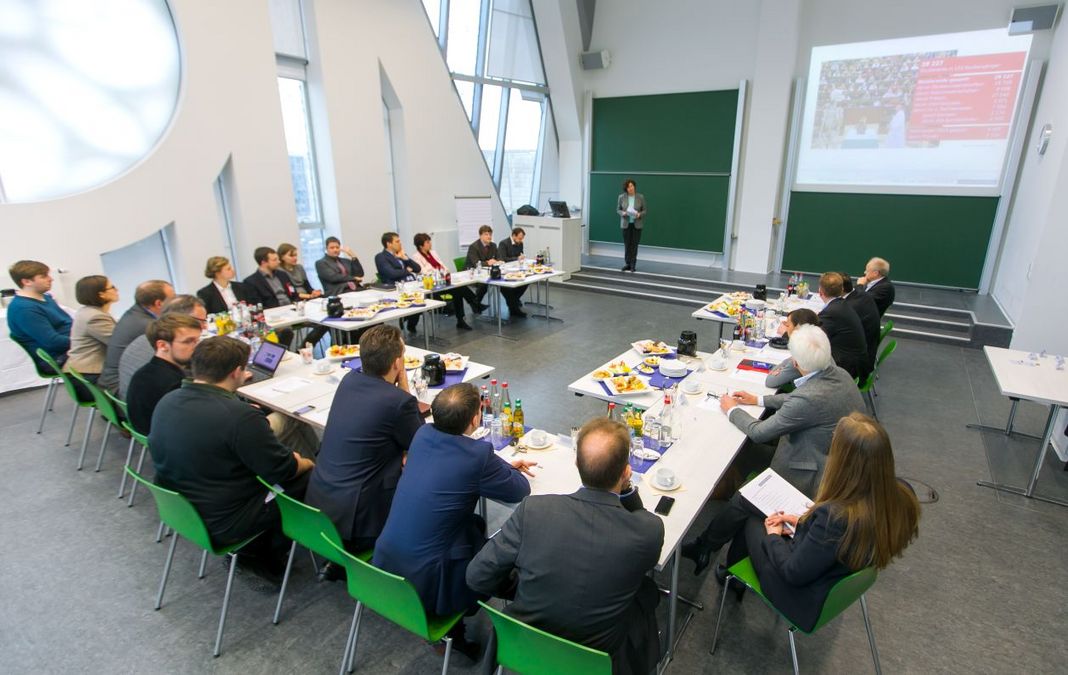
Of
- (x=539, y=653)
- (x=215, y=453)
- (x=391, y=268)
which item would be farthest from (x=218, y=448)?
(x=391, y=268)

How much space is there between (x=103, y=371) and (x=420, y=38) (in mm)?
7656

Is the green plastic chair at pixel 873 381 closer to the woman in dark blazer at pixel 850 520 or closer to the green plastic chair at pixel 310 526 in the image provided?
the woman in dark blazer at pixel 850 520

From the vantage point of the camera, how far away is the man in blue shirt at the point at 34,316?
4.62 m

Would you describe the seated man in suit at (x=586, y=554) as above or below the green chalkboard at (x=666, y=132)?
below

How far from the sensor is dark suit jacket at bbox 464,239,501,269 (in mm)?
8602

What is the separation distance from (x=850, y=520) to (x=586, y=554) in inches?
40.2

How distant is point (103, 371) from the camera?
405cm

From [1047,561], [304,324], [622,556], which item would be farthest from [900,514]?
[304,324]

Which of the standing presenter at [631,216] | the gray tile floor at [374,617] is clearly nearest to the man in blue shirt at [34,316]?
the gray tile floor at [374,617]

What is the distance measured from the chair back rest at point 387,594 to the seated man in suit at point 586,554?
11.9 inches

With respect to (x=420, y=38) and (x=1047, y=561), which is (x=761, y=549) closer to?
(x=1047, y=561)

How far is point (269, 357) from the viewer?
4.18 meters

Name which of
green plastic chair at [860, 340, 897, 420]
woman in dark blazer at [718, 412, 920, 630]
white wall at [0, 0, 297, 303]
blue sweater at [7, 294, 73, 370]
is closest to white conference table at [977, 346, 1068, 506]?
green plastic chair at [860, 340, 897, 420]

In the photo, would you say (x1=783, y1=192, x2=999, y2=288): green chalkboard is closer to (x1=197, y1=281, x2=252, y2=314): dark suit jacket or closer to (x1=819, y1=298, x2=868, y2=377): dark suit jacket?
(x1=819, y1=298, x2=868, y2=377): dark suit jacket
